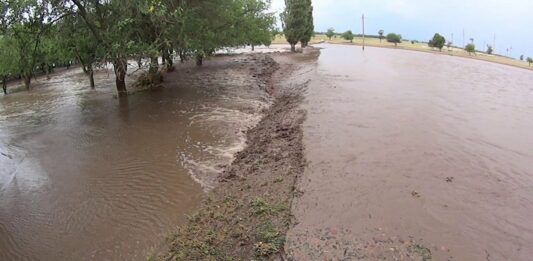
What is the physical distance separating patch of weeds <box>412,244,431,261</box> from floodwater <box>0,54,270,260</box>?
3822mm

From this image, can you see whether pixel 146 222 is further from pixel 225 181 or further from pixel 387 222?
pixel 387 222

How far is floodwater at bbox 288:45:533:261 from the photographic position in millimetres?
5738

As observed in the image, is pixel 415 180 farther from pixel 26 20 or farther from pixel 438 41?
pixel 438 41

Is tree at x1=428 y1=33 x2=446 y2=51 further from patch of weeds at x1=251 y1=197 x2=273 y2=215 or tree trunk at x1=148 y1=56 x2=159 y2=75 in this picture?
patch of weeds at x1=251 y1=197 x2=273 y2=215

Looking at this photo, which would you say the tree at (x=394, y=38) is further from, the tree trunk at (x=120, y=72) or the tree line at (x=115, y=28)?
the tree trunk at (x=120, y=72)

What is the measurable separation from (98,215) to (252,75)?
56.2 feet

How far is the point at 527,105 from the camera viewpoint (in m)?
16.0

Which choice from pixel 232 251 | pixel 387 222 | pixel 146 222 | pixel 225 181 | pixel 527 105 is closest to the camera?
pixel 232 251

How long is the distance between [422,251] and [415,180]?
2.63m

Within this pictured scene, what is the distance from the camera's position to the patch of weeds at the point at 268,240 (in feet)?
18.0

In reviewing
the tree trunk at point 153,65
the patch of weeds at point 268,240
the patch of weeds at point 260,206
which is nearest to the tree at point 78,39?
the tree trunk at point 153,65

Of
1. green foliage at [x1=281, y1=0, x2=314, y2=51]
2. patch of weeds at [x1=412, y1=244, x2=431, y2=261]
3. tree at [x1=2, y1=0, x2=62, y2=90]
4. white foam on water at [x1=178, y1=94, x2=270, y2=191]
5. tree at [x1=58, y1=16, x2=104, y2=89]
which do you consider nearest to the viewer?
patch of weeds at [x1=412, y1=244, x2=431, y2=261]

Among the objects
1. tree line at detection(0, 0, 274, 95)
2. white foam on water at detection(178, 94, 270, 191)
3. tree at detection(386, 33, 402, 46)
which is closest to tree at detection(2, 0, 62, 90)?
tree line at detection(0, 0, 274, 95)

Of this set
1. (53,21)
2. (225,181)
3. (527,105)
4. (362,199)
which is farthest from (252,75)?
(362,199)
